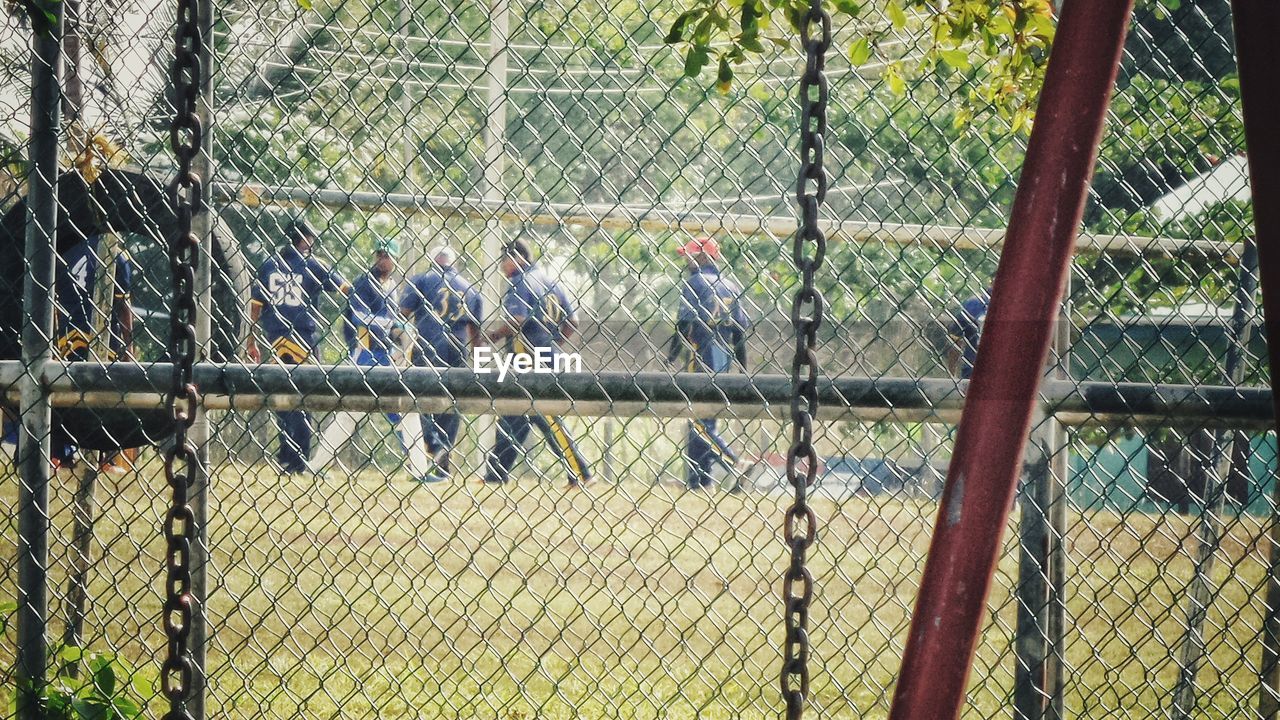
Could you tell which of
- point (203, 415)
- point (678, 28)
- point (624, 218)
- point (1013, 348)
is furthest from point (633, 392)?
point (1013, 348)

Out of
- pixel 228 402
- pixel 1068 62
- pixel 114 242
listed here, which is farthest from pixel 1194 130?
pixel 114 242

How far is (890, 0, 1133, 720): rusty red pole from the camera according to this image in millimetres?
1015

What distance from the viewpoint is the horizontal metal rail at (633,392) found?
250 centimetres

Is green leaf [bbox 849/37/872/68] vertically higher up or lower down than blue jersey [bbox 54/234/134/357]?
lower down

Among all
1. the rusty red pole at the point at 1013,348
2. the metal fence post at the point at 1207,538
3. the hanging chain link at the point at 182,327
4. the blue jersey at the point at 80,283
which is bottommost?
the metal fence post at the point at 1207,538

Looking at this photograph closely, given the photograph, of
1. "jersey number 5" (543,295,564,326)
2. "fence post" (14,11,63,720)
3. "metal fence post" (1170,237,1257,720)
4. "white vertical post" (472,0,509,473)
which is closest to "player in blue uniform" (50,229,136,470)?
"fence post" (14,11,63,720)

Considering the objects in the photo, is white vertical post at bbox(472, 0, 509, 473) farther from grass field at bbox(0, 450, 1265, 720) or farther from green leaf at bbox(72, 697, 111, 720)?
green leaf at bbox(72, 697, 111, 720)

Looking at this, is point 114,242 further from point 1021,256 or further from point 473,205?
point 1021,256

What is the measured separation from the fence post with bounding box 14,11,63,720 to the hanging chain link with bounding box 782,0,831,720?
229 centimetres

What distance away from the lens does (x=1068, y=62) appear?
1.03m

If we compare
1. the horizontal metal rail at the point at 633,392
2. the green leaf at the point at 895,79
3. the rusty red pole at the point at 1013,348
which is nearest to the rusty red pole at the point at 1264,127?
the rusty red pole at the point at 1013,348

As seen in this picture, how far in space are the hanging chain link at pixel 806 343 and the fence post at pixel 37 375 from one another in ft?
7.50

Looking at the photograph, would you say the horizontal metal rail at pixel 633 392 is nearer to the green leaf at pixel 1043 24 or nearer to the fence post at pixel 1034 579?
the fence post at pixel 1034 579

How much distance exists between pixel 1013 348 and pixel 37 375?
2.72 metres
